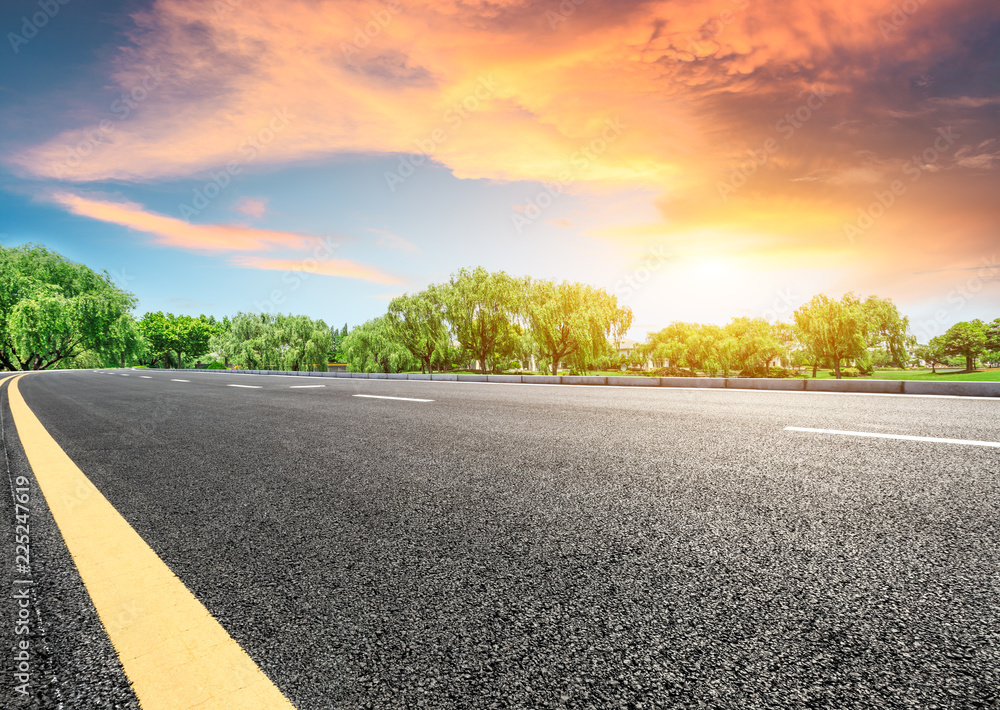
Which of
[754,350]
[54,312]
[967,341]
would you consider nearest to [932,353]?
[967,341]

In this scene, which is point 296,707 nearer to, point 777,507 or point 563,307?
point 777,507

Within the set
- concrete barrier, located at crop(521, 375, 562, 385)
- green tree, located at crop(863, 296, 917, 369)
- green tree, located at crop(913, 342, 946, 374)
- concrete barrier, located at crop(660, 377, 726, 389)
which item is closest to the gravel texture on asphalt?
concrete barrier, located at crop(660, 377, 726, 389)

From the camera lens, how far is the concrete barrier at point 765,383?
10969 mm

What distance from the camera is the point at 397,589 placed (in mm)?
1566

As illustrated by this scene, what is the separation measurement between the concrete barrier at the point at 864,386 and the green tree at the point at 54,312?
165ft

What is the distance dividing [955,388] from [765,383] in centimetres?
340

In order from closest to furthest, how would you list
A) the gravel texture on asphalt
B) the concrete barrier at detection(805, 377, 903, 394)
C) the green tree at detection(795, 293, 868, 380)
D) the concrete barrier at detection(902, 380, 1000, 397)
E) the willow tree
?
the gravel texture on asphalt → the concrete barrier at detection(902, 380, 1000, 397) → the concrete barrier at detection(805, 377, 903, 394) → the willow tree → the green tree at detection(795, 293, 868, 380)

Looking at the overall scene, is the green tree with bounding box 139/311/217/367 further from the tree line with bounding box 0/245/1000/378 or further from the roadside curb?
the roadside curb

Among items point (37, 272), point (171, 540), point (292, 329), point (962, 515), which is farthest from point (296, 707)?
point (37, 272)

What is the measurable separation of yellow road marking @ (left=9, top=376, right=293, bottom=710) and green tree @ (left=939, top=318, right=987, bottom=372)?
114299 millimetres

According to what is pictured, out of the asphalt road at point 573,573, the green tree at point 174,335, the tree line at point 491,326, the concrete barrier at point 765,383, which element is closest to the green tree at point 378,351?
the tree line at point 491,326

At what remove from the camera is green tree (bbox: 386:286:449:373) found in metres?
35.9

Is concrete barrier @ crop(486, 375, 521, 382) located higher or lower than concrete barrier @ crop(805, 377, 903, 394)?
lower

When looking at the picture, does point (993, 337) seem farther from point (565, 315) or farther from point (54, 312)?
point (54, 312)
